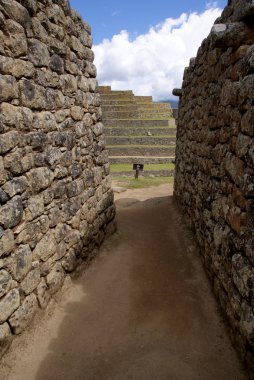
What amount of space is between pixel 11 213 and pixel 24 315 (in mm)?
1315

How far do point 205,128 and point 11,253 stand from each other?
3855 mm

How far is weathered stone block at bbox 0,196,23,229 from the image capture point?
11.8 feet

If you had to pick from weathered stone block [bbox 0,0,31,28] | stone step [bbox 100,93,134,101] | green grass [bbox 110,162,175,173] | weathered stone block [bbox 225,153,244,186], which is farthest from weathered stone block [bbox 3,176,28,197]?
stone step [bbox 100,93,134,101]

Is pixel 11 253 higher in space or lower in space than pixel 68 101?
lower

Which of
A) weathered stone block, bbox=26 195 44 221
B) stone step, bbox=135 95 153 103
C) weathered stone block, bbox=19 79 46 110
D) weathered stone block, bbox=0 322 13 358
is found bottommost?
weathered stone block, bbox=0 322 13 358

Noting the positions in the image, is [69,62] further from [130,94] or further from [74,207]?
[130,94]

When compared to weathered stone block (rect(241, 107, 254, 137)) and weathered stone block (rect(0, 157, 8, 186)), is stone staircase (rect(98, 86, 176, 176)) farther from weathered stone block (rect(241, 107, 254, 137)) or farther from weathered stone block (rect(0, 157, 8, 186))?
weathered stone block (rect(241, 107, 254, 137))

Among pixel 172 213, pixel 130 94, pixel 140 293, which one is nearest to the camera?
pixel 140 293

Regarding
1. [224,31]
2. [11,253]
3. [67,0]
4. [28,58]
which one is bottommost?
[11,253]

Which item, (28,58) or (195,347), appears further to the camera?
(28,58)

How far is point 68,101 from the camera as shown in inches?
205

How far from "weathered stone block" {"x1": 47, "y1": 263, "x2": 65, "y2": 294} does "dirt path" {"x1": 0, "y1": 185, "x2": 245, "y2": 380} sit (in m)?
0.19

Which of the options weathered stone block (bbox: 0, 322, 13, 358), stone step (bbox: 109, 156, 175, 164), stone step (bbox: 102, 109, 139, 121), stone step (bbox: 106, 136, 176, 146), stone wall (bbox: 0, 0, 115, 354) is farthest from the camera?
stone step (bbox: 102, 109, 139, 121)

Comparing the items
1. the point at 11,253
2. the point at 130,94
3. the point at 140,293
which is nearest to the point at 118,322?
the point at 140,293
